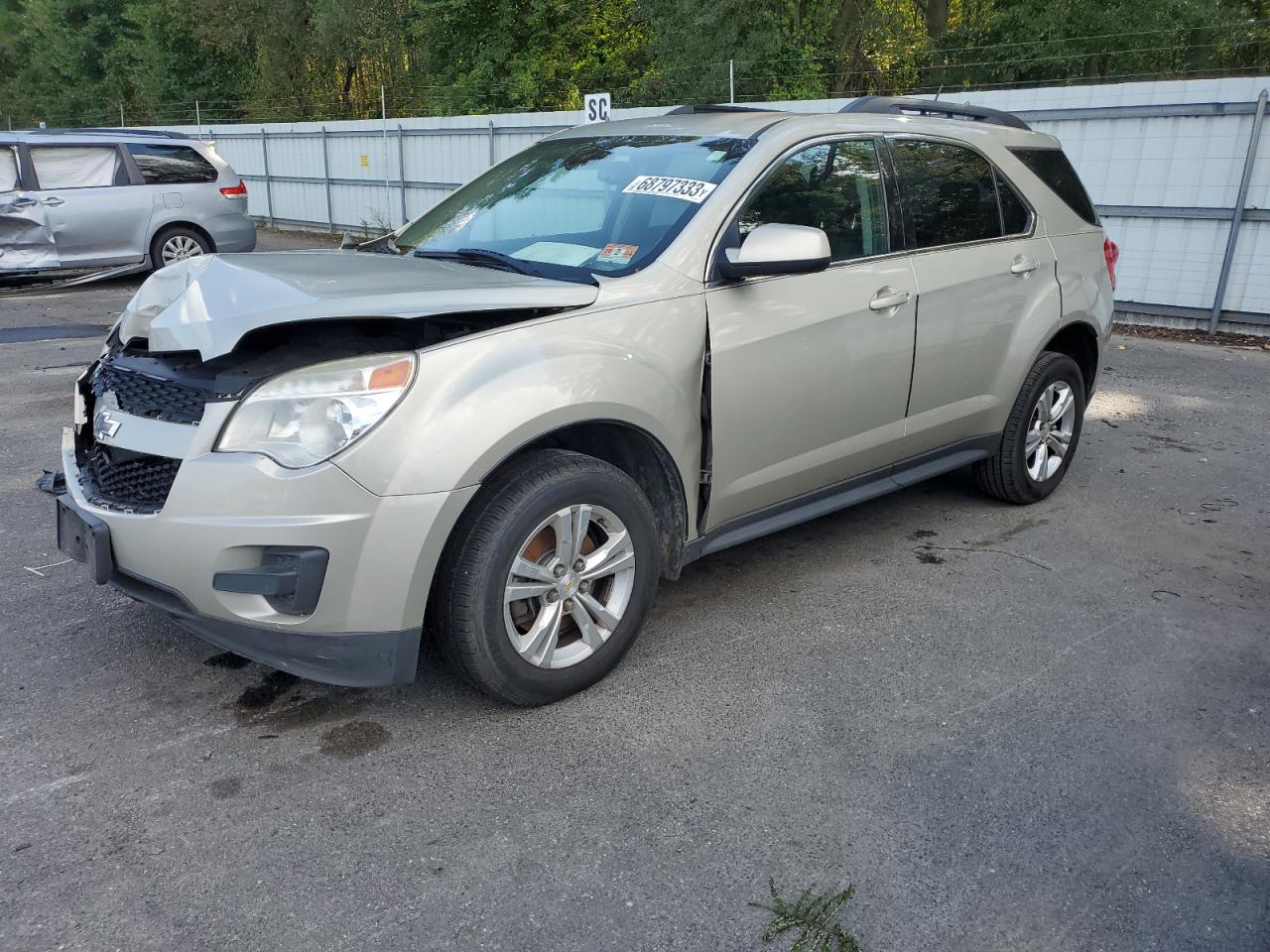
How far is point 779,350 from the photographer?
12.4ft

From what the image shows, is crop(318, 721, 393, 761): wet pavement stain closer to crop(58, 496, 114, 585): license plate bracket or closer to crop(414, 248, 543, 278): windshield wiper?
crop(58, 496, 114, 585): license plate bracket

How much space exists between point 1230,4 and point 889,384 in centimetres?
2175

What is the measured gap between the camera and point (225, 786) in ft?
9.61

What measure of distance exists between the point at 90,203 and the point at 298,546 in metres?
10.7

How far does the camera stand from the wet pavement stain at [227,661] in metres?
3.60

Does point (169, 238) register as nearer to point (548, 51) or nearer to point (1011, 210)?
point (1011, 210)

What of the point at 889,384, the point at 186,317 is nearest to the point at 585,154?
the point at 889,384

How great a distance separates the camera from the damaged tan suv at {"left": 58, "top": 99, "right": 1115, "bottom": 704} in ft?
9.49

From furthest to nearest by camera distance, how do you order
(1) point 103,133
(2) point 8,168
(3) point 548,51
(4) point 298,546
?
1. (3) point 548,51
2. (1) point 103,133
3. (2) point 8,168
4. (4) point 298,546

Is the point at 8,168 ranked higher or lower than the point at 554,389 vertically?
lower

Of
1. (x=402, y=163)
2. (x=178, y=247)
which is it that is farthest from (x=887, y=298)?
(x=402, y=163)

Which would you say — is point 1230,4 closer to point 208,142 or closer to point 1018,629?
point 208,142

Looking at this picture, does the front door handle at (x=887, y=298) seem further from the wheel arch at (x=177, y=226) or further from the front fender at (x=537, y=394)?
the wheel arch at (x=177, y=226)

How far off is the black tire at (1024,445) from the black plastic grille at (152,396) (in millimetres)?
3652
